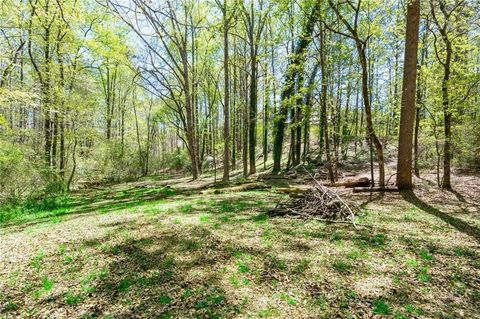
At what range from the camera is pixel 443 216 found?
239 inches

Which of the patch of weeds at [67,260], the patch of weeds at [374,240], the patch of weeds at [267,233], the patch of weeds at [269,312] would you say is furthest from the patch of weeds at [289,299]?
the patch of weeds at [67,260]

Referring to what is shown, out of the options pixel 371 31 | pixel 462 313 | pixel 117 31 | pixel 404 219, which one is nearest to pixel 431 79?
pixel 371 31

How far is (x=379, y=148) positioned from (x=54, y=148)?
1604 cm

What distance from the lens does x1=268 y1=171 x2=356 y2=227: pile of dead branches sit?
6059 millimetres

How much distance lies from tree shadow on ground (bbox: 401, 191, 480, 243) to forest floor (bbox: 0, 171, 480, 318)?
3 centimetres

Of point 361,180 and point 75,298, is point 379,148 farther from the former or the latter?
point 75,298

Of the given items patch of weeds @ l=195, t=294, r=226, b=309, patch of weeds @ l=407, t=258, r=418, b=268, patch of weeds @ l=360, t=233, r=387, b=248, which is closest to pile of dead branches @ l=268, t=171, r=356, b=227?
patch of weeds @ l=360, t=233, r=387, b=248

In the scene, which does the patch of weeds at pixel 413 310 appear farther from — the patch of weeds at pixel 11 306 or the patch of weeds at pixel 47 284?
the patch of weeds at pixel 11 306

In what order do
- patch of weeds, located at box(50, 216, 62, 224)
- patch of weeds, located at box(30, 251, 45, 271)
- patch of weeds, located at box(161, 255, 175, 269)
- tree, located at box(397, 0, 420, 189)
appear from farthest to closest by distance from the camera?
1. tree, located at box(397, 0, 420, 189)
2. patch of weeds, located at box(50, 216, 62, 224)
3. patch of weeds, located at box(30, 251, 45, 271)
4. patch of weeds, located at box(161, 255, 175, 269)

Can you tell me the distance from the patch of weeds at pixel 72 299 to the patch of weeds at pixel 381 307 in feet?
12.0

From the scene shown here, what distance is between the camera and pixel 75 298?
11.3ft

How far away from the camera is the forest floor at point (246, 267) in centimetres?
314

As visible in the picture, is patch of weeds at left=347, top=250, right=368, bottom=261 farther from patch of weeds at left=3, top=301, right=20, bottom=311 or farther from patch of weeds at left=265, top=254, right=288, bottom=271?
patch of weeds at left=3, top=301, right=20, bottom=311

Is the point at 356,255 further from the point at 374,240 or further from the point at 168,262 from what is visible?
the point at 168,262
